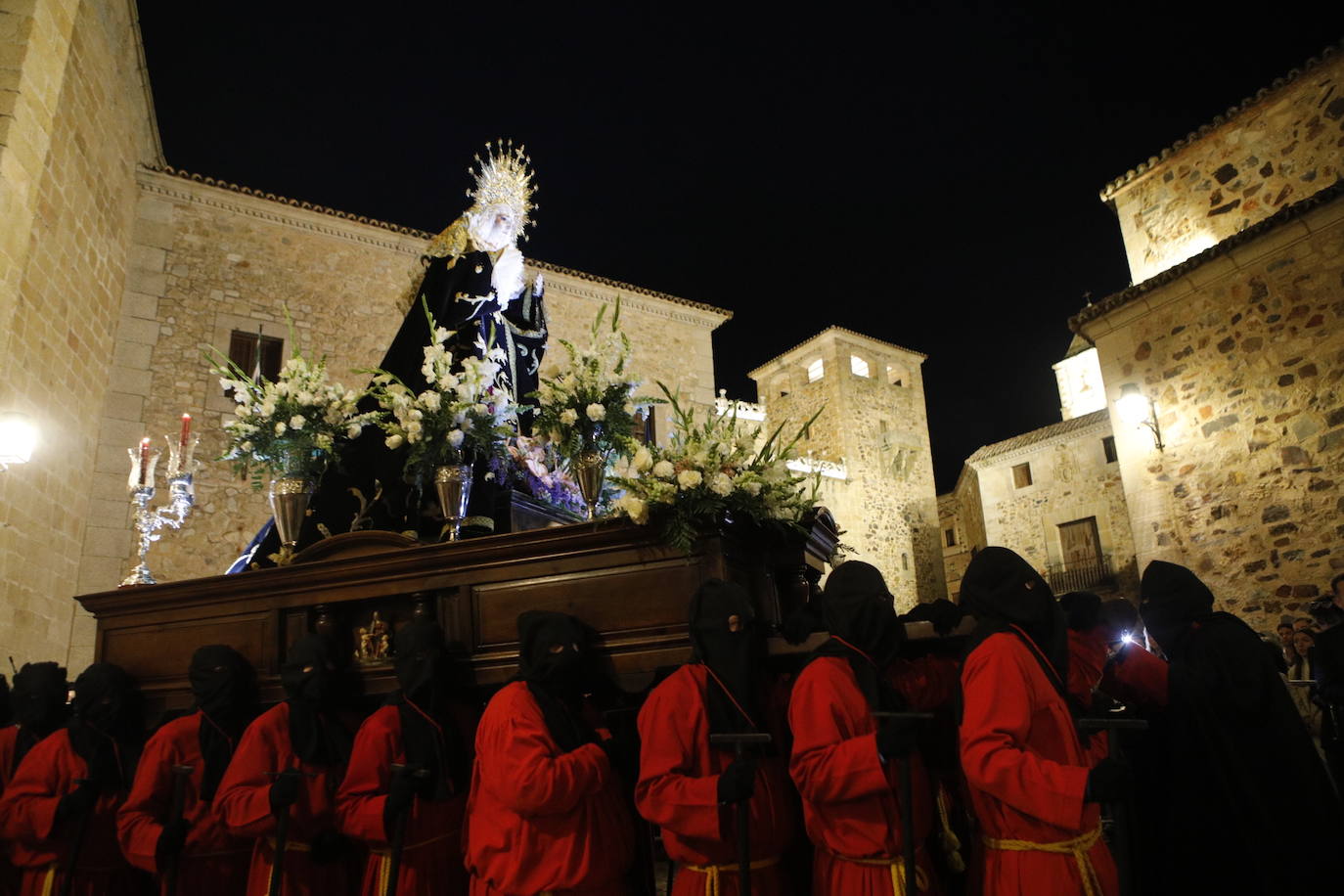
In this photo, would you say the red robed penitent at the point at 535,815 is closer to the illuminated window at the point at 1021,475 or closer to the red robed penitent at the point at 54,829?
the red robed penitent at the point at 54,829

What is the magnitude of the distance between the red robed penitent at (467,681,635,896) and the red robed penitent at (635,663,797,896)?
26 cm

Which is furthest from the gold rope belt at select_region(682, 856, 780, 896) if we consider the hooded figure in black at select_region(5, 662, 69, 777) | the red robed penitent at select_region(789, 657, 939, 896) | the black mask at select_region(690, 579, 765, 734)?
the hooded figure in black at select_region(5, 662, 69, 777)

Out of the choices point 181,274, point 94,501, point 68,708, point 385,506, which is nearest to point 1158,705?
point 385,506

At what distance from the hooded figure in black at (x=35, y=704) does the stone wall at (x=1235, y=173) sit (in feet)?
43.5

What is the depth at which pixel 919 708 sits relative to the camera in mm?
3711

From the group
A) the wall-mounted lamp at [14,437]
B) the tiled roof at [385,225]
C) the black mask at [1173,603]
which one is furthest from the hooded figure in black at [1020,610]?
the tiled roof at [385,225]

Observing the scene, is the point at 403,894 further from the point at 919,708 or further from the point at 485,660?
the point at 919,708

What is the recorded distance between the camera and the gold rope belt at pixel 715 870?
329 cm

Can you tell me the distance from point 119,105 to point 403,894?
11.6 m

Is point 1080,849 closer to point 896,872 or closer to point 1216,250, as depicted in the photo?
point 896,872

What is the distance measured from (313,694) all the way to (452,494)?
3.81ft

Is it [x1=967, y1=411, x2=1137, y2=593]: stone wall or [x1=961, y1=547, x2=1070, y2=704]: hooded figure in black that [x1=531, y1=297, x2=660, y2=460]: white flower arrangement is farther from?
[x1=967, y1=411, x2=1137, y2=593]: stone wall

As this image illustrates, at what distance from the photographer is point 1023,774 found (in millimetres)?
2699

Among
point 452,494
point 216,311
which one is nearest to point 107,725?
point 452,494
